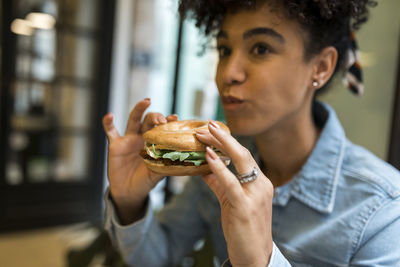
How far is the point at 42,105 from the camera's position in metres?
3.39

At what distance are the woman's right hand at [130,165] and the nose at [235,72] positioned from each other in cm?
28

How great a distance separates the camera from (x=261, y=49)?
41.2 inches

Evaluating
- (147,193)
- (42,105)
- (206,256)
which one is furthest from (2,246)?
(147,193)

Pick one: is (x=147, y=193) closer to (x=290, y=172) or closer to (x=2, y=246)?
(x=290, y=172)

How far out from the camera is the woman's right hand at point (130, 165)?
110 centimetres

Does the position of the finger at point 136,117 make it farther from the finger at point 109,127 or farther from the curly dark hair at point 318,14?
the curly dark hair at point 318,14

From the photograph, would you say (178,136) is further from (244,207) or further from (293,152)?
(293,152)

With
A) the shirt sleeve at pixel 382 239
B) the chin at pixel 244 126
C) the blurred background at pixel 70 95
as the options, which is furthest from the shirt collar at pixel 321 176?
the blurred background at pixel 70 95

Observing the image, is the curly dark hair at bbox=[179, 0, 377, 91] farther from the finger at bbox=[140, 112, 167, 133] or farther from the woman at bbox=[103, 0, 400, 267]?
the finger at bbox=[140, 112, 167, 133]

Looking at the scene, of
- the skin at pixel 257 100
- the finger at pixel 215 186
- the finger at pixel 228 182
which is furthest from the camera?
the skin at pixel 257 100

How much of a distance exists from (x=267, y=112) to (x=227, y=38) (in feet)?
0.96

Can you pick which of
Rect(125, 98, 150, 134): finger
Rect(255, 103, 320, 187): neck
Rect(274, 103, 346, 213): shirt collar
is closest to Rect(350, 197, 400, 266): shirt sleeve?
Rect(274, 103, 346, 213): shirt collar

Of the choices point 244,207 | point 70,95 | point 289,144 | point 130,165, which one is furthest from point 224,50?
point 70,95

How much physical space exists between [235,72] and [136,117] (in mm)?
382
